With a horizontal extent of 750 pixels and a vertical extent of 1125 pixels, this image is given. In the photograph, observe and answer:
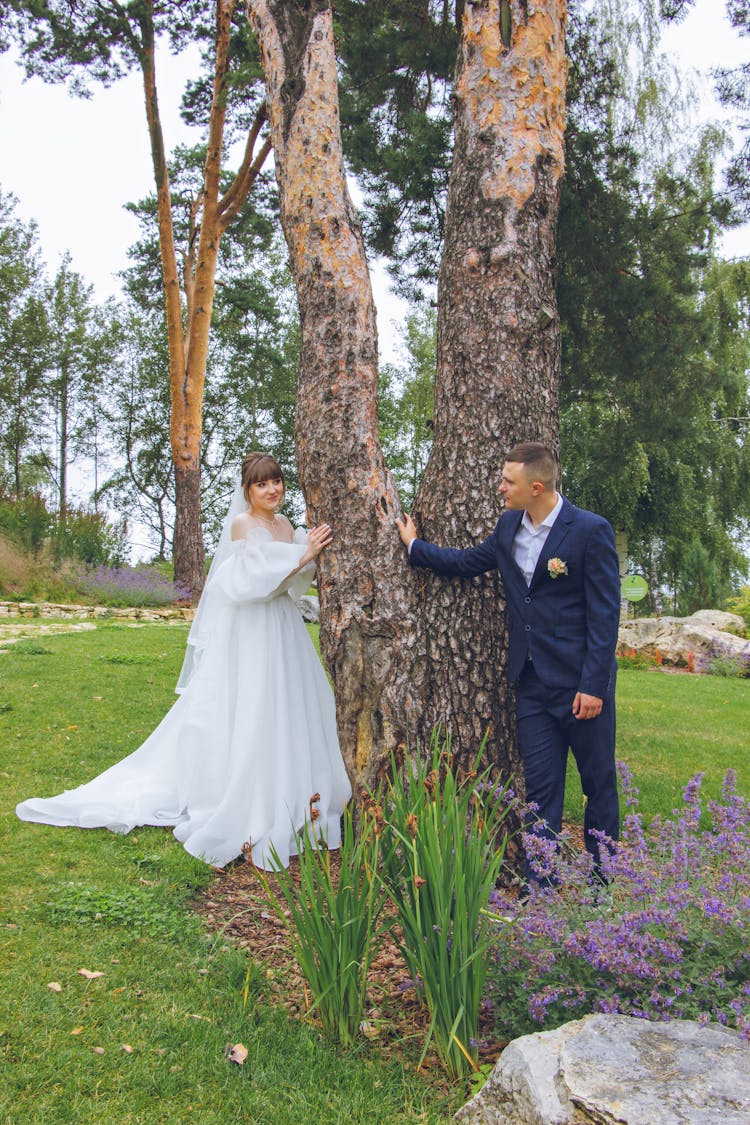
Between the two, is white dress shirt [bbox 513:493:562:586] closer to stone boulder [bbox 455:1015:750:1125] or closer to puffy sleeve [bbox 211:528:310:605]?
puffy sleeve [bbox 211:528:310:605]

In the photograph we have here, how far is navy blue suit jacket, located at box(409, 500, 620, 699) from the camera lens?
145 inches

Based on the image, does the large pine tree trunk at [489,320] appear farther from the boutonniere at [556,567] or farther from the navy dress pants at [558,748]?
the boutonniere at [556,567]

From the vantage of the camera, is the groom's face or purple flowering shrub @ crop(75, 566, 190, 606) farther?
purple flowering shrub @ crop(75, 566, 190, 606)

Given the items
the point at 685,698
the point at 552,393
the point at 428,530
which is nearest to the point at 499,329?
the point at 552,393

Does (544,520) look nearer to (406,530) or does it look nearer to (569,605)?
(569,605)

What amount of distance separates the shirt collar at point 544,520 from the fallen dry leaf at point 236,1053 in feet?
7.86

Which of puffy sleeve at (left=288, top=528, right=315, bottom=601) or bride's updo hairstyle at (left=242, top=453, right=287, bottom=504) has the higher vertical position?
bride's updo hairstyle at (left=242, top=453, right=287, bottom=504)

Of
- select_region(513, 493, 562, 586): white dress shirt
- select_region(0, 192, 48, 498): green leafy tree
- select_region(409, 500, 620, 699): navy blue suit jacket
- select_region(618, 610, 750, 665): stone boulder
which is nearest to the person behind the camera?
select_region(409, 500, 620, 699): navy blue suit jacket

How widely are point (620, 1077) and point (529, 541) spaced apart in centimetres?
236

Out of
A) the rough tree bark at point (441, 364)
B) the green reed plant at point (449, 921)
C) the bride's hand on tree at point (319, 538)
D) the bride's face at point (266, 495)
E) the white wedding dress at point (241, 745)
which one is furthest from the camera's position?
the bride's face at point (266, 495)

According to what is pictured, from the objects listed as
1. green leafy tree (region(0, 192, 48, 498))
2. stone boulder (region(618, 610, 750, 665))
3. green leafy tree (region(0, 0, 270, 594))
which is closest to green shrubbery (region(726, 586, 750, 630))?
stone boulder (region(618, 610, 750, 665))

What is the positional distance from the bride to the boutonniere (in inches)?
50.7

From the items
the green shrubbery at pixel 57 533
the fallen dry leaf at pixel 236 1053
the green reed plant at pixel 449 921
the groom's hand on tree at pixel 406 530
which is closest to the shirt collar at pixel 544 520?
the groom's hand on tree at pixel 406 530

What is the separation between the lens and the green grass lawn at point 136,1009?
245cm
